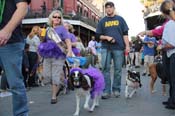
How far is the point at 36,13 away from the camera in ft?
137

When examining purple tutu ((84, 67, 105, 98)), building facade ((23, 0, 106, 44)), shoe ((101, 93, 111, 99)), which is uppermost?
building facade ((23, 0, 106, 44))

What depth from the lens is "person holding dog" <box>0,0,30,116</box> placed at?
4.91 meters

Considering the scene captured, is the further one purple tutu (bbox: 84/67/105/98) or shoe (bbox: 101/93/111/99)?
shoe (bbox: 101/93/111/99)

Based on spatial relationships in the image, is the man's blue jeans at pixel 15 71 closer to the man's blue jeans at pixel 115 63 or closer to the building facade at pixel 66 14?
the man's blue jeans at pixel 115 63

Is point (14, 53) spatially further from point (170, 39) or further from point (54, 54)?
point (54, 54)

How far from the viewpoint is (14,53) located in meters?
4.96

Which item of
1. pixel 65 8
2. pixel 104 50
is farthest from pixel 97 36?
pixel 65 8

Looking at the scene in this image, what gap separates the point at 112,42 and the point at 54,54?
1.55m

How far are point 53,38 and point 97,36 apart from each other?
4.77 ft

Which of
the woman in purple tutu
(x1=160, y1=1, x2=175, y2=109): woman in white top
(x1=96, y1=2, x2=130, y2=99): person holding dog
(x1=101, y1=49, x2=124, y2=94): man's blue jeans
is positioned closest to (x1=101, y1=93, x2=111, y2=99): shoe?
(x1=96, y1=2, x2=130, y2=99): person holding dog

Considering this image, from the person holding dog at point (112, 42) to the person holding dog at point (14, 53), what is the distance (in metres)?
5.02

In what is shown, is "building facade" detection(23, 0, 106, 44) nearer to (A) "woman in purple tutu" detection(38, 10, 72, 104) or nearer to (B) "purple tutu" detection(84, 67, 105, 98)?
(A) "woman in purple tutu" detection(38, 10, 72, 104)

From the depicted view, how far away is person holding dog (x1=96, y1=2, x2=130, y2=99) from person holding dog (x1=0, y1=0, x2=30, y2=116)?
5.02 metres

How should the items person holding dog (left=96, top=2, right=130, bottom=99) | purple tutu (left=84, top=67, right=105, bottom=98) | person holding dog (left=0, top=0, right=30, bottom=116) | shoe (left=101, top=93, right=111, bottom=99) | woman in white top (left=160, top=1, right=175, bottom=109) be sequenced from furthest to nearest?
1. person holding dog (left=96, top=2, right=130, bottom=99)
2. shoe (left=101, top=93, right=111, bottom=99)
3. purple tutu (left=84, top=67, right=105, bottom=98)
4. woman in white top (left=160, top=1, right=175, bottom=109)
5. person holding dog (left=0, top=0, right=30, bottom=116)
